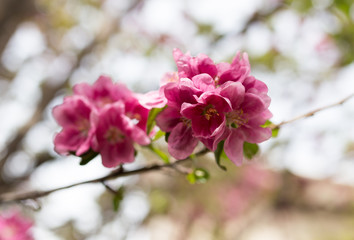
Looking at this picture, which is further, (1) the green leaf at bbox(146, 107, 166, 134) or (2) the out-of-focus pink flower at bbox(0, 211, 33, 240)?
(2) the out-of-focus pink flower at bbox(0, 211, 33, 240)

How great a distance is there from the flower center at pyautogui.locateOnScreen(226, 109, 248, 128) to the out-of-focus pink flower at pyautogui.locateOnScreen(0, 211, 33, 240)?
113cm

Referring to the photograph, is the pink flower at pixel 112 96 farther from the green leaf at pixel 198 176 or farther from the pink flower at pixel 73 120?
the green leaf at pixel 198 176

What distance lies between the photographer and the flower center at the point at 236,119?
2.13 feet

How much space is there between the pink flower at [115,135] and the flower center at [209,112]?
0.52ft

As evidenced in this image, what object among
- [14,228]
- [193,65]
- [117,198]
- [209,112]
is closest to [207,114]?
[209,112]

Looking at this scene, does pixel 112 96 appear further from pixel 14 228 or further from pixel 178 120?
pixel 14 228

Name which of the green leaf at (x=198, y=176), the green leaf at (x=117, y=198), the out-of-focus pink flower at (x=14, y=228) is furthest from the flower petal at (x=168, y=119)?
the out-of-focus pink flower at (x=14, y=228)

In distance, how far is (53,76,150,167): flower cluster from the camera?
28.4 inches

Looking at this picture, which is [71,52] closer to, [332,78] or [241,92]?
[332,78]

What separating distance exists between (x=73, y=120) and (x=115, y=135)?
128 millimetres

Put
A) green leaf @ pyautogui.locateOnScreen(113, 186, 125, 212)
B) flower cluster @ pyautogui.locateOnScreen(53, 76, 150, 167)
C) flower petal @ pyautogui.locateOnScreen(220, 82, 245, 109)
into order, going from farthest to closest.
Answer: green leaf @ pyautogui.locateOnScreen(113, 186, 125, 212), flower cluster @ pyautogui.locateOnScreen(53, 76, 150, 167), flower petal @ pyautogui.locateOnScreen(220, 82, 245, 109)

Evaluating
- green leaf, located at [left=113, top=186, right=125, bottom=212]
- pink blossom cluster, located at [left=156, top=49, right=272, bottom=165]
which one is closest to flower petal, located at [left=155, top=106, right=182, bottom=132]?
pink blossom cluster, located at [left=156, top=49, right=272, bottom=165]

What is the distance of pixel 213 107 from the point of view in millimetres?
618

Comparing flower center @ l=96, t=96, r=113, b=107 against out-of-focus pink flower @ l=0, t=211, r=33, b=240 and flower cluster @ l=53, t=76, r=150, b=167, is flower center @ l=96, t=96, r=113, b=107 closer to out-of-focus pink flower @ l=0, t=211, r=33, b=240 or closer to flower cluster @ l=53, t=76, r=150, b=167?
flower cluster @ l=53, t=76, r=150, b=167
